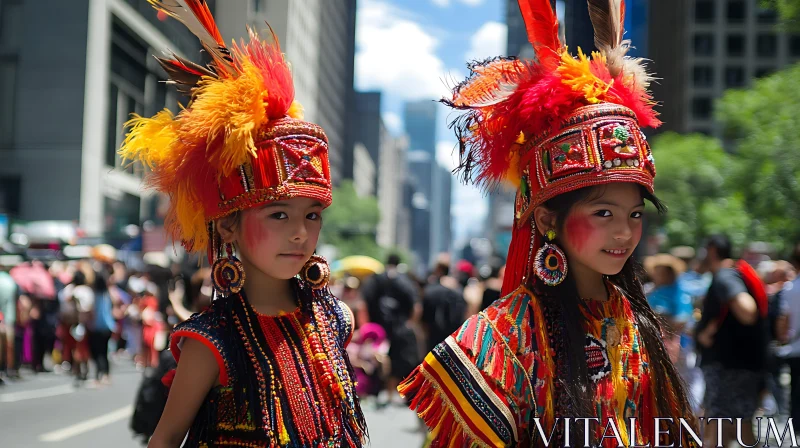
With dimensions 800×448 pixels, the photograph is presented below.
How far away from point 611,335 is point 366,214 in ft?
280

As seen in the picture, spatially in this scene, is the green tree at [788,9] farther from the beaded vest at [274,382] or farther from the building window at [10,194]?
the building window at [10,194]

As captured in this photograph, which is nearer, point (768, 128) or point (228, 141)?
point (228, 141)

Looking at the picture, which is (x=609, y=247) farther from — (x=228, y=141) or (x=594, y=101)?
(x=228, y=141)

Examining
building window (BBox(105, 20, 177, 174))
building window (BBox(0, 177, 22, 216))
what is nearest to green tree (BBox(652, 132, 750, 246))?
building window (BBox(105, 20, 177, 174))

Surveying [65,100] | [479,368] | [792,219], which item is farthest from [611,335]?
[792,219]

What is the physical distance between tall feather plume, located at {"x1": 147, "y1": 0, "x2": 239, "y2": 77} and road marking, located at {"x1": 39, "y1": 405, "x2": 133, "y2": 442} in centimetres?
651

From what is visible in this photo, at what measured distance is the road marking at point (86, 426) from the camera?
8.36 metres

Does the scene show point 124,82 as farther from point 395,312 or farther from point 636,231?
point 636,231

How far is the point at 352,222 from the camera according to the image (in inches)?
3378

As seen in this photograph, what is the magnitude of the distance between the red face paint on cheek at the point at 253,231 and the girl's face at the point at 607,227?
3.34ft

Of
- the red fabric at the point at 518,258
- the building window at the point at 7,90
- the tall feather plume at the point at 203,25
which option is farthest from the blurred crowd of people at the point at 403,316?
the building window at the point at 7,90

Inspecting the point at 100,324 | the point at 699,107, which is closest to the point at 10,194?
the point at 100,324

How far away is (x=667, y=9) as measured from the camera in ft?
249

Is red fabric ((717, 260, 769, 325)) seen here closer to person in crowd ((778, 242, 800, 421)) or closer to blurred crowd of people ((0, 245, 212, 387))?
person in crowd ((778, 242, 800, 421))
